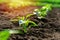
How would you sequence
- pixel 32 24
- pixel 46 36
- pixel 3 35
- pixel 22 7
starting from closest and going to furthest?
pixel 3 35 → pixel 46 36 → pixel 32 24 → pixel 22 7

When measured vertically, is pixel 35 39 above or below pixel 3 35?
below

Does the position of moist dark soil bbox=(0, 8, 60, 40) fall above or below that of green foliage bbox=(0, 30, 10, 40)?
below

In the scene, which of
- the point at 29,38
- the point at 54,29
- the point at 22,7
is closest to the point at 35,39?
the point at 29,38

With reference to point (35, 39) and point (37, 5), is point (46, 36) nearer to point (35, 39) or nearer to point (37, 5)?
point (35, 39)

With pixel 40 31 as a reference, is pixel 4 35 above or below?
above

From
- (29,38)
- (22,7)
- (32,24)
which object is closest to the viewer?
(29,38)

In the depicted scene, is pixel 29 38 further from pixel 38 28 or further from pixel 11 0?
pixel 11 0

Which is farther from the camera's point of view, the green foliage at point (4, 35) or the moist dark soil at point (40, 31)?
the moist dark soil at point (40, 31)

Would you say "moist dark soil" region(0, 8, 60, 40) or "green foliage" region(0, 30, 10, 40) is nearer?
"green foliage" region(0, 30, 10, 40)

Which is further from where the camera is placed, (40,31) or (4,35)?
(40,31)

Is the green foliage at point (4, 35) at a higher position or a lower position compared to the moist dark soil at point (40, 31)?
higher

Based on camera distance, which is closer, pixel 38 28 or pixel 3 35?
pixel 3 35
